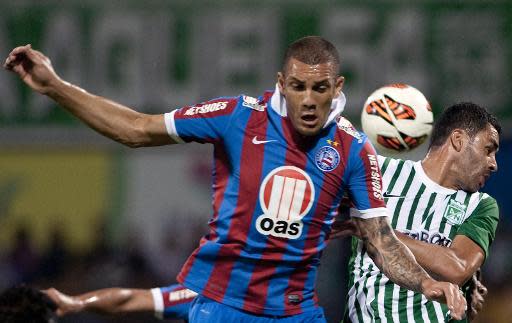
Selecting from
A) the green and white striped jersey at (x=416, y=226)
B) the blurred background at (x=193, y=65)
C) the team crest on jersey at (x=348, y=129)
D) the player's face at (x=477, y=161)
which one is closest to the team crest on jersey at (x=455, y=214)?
the green and white striped jersey at (x=416, y=226)

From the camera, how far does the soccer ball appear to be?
5855 mm

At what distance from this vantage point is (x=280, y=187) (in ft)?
16.3

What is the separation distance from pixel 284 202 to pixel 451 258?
0.94 metres

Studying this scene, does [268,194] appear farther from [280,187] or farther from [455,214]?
[455,214]

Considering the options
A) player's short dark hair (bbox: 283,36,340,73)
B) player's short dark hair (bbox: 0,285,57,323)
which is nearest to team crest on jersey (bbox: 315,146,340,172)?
player's short dark hair (bbox: 283,36,340,73)

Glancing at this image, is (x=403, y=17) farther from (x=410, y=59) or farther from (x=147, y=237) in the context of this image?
(x=147, y=237)

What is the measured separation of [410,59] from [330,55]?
22.4 ft

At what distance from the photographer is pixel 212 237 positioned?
5102mm

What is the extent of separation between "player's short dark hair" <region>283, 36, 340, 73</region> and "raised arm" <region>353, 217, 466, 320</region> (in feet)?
2.61

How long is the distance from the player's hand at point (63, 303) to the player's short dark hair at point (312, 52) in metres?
2.14

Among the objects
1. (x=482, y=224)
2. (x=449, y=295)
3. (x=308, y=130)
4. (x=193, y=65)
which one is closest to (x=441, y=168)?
(x=482, y=224)

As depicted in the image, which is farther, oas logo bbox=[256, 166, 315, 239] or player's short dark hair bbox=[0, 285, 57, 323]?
oas logo bbox=[256, 166, 315, 239]

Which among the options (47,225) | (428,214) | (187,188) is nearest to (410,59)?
(187,188)

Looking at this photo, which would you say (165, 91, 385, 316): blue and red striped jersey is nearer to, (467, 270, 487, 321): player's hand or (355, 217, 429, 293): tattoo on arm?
(355, 217, 429, 293): tattoo on arm
